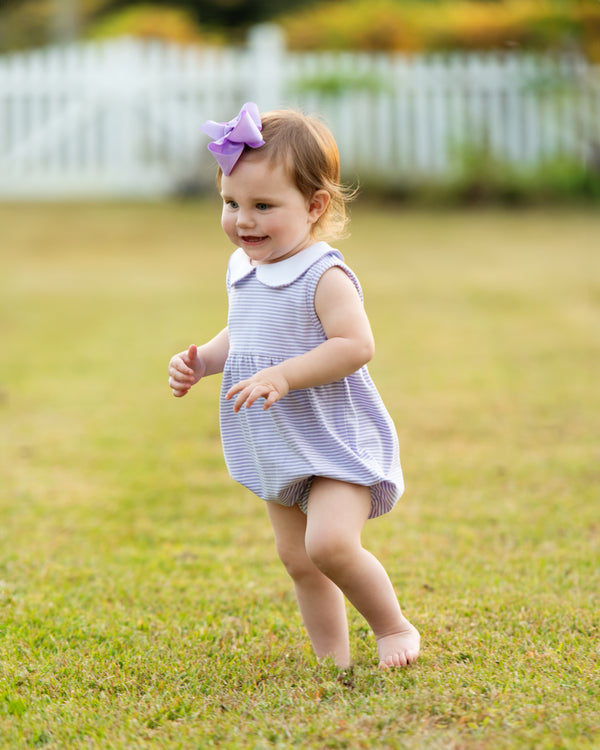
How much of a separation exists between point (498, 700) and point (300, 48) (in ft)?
53.5

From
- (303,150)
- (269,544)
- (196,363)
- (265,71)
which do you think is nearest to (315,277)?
(303,150)

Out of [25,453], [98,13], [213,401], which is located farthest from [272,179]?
[98,13]

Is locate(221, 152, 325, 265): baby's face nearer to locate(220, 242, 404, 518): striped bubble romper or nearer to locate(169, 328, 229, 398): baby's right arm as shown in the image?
locate(220, 242, 404, 518): striped bubble romper

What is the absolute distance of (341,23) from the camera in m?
16.8

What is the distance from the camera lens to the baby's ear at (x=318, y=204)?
2.43m

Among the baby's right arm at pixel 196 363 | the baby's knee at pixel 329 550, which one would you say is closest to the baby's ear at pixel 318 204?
the baby's right arm at pixel 196 363

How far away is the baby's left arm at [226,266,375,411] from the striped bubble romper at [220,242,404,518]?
0.13 ft

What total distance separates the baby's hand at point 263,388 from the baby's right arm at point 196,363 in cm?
28

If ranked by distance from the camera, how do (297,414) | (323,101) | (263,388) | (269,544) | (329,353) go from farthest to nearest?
(323,101) → (269,544) → (297,414) → (329,353) → (263,388)

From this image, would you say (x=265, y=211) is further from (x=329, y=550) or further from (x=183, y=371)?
(x=329, y=550)

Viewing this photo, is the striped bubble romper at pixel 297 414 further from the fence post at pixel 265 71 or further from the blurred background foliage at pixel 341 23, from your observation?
the blurred background foliage at pixel 341 23

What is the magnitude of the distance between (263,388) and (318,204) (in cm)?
52

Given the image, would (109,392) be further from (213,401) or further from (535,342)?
(535,342)

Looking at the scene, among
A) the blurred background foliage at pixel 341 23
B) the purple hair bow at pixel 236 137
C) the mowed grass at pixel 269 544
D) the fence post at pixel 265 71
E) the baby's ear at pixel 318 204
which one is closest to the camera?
the mowed grass at pixel 269 544
